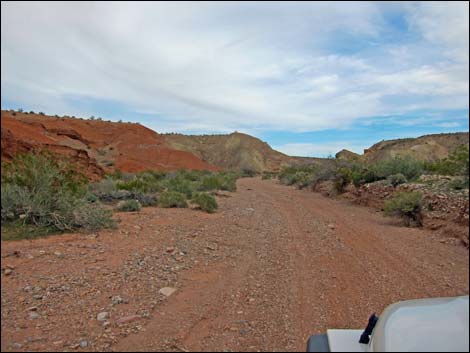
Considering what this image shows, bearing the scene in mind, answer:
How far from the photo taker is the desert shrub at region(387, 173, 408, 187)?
31.9ft

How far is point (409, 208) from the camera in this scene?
736 cm

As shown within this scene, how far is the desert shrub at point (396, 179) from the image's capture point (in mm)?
9719

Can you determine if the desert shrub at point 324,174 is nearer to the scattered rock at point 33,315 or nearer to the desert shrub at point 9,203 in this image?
the desert shrub at point 9,203

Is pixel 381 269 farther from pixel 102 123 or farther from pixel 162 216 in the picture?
pixel 102 123

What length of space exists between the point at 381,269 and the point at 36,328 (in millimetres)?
2747

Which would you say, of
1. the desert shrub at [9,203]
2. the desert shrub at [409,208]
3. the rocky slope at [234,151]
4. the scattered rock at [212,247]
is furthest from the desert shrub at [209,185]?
the rocky slope at [234,151]

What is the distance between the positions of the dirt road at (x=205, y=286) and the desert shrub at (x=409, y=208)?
154cm

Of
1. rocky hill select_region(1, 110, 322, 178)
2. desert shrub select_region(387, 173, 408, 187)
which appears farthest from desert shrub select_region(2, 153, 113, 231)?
rocky hill select_region(1, 110, 322, 178)

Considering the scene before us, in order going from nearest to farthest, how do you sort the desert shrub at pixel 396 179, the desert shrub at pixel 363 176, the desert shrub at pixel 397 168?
1. the desert shrub at pixel 397 168
2. the desert shrub at pixel 396 179
3. the desert shrub at pixel 363 176

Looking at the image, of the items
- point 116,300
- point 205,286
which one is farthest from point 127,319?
point 205,286

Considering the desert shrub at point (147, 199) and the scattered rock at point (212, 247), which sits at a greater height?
the desert shrub at point (147, 199)

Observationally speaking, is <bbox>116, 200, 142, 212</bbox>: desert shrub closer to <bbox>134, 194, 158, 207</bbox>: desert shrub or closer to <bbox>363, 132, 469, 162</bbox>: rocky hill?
<bbox>134, 194, 158, 207</bbox>: desert shrub

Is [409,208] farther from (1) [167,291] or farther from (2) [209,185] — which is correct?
(2) [209,185]

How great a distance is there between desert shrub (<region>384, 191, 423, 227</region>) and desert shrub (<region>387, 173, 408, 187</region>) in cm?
177
